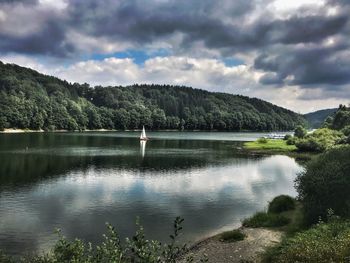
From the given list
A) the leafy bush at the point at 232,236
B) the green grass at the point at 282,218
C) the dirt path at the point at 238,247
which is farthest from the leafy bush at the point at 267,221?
the leafy bush at the point at 232,236

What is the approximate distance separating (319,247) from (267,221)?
53.8 feet

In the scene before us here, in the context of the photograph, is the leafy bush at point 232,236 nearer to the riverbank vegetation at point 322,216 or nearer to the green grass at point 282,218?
the green grass at point 282,218

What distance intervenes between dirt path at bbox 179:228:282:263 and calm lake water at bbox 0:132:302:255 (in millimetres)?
3615

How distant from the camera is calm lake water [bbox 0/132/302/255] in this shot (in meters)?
38.2

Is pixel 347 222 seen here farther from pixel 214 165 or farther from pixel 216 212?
pixel 214 165

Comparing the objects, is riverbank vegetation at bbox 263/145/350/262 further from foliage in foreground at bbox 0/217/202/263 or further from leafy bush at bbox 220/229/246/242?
foliage in foreground at bbox 0/217/202/263

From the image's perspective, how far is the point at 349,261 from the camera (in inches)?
785

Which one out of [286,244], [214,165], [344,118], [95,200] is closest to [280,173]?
[214,165]

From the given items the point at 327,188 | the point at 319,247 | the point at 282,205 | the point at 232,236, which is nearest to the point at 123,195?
the point at 282,205

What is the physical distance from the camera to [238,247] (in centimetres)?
3156

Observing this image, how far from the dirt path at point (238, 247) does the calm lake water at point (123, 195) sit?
362cm

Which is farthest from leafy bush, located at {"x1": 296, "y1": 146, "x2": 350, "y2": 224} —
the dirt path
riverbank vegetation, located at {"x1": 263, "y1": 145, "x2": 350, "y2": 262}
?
the dirt path

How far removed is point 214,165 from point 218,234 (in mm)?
55881

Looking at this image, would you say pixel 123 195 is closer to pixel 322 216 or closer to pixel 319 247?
pixel 322 216
